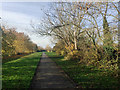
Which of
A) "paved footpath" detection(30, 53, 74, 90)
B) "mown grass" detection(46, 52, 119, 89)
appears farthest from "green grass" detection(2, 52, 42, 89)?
"mown grass" detection(46, 52, 119, 89)

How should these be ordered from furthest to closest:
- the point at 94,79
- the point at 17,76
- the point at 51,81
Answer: the point at 17,76 → the point at 94,79 → the point at 51,81

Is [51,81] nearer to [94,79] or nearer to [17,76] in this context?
[94,79]

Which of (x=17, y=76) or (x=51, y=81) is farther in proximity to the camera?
(x=17, y=76)

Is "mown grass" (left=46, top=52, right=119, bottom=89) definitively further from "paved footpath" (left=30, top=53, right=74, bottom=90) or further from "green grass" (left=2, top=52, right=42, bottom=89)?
"green grass" (left=2, top=52, right=42, bottom=89)

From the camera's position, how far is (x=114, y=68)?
26.4 ft

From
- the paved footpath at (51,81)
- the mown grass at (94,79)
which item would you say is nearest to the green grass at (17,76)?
the paved footpath at (51,81)

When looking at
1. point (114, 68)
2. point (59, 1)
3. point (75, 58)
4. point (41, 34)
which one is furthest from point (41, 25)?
point (114, 68)

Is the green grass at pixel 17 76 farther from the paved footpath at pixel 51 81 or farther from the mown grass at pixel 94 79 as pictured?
the mown grass at pixel 94 79

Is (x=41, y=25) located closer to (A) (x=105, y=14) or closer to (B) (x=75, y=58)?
(B) (x=75, y=58)

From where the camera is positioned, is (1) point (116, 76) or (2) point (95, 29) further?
(2) point (95, 29)

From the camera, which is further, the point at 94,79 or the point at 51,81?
the point at 94,79

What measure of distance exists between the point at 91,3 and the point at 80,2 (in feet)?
6.56

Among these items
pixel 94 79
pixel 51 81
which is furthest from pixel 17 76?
pixel 94 79

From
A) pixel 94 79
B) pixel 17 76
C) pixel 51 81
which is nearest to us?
pixel 51 81
